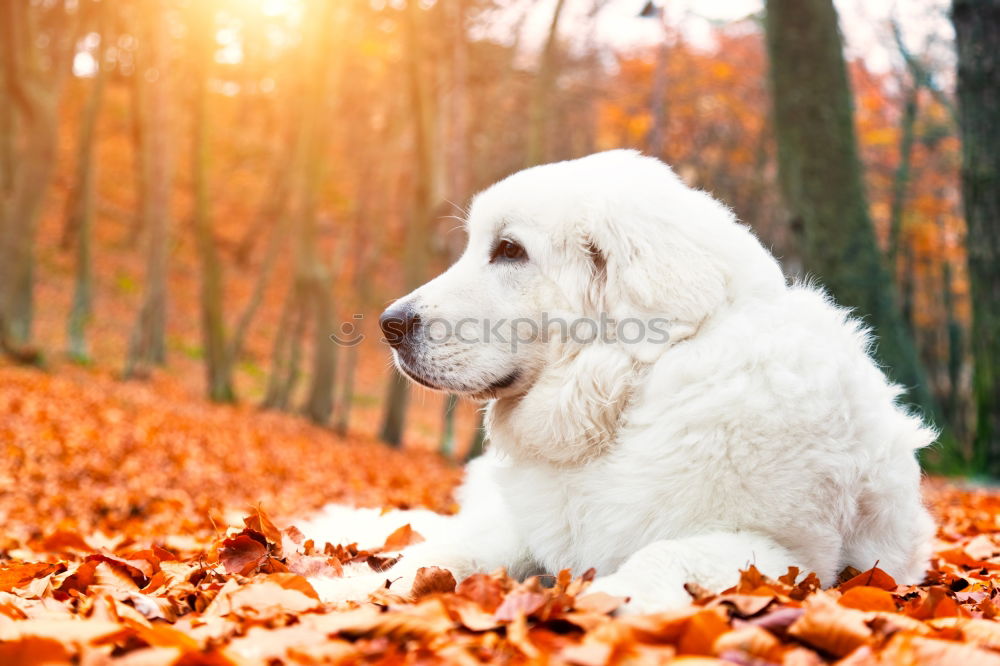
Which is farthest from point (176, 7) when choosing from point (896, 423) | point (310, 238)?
point (896, 423)

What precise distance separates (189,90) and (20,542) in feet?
79.2

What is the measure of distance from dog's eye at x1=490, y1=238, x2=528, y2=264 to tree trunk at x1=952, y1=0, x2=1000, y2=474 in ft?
20.2

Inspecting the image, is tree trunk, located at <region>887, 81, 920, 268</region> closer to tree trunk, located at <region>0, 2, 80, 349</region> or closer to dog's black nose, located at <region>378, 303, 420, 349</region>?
tree trunk, located at <region>0, 2, 80, 349</region>

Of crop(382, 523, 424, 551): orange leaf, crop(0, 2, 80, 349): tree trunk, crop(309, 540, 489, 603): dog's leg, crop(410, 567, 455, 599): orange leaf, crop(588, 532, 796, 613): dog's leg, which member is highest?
crop(0, 2, 80, 349): tree trunk

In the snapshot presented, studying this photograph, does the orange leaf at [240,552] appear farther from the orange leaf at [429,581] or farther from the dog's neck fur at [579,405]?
the dog's neck fur at [579,405]

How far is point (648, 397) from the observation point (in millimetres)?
2568

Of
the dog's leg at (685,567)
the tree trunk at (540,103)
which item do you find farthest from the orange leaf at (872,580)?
the tree trunk at (540,103)

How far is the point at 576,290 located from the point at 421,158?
12.3 m

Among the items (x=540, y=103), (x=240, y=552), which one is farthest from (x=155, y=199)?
(x=240, y=552)

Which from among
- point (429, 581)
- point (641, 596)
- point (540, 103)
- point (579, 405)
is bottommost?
point (429, 581)

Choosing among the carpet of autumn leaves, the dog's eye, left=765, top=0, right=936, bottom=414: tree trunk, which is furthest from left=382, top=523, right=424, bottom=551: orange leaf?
left=765, top=0, right=936, bottom=414: tree trunk

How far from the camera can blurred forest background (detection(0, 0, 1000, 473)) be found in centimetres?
764

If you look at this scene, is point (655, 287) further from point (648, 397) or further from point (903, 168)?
point (903, 168)

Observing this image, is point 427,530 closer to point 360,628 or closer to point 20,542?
point 360,628
